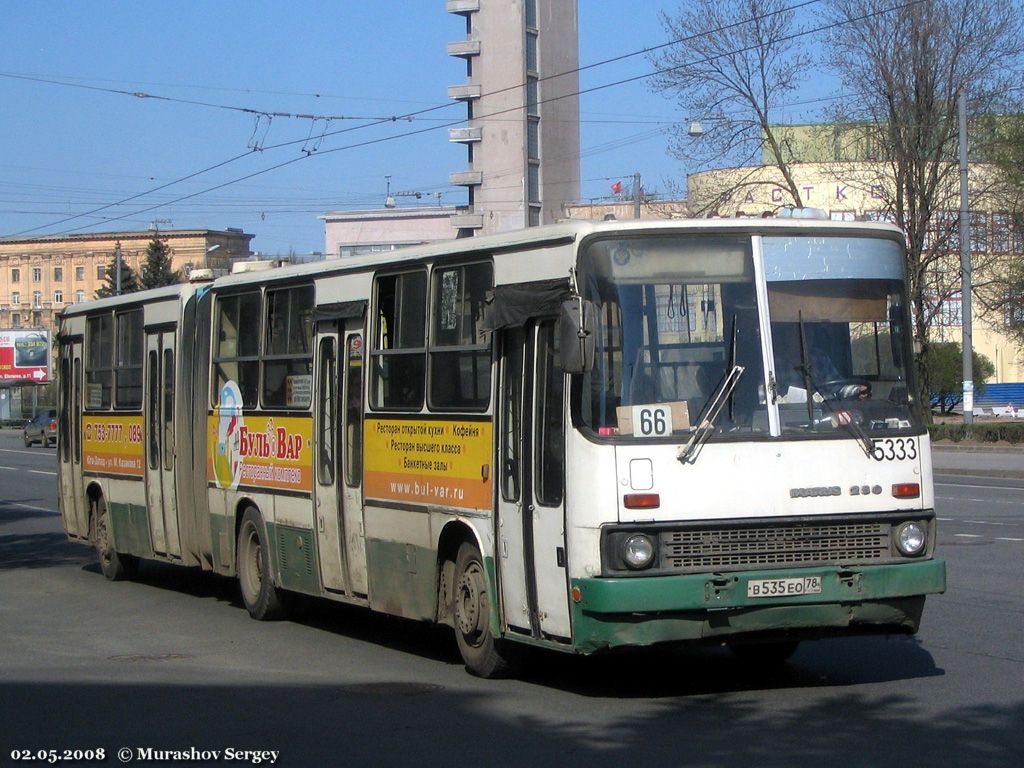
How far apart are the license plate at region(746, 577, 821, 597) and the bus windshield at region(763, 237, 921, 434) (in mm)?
840

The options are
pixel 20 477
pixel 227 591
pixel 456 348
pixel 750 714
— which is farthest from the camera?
pixel 20 477

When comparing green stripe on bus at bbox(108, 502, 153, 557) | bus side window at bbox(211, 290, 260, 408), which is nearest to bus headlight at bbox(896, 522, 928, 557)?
bus side window at bbox(211, 290, 260, 408)

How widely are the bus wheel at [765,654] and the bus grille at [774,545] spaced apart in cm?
137

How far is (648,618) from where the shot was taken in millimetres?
8586

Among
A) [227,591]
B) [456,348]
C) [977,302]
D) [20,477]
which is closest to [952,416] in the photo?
[977,302]

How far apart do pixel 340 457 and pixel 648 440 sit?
3720mm

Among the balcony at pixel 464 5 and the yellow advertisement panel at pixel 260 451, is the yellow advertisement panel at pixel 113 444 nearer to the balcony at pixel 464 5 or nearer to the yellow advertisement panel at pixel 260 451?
the yellow advertisement panel at pixel 260 451

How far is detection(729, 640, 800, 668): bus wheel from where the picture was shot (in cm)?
1022

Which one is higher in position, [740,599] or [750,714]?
[740,599]

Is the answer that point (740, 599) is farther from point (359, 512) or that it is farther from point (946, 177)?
point (946, 177)

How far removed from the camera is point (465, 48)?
3241 inches

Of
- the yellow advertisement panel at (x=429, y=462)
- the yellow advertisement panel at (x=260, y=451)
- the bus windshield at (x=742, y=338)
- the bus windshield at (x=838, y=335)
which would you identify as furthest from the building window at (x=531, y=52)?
the bus windshield at (x=742, y=338)

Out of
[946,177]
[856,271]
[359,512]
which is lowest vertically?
[359,512]

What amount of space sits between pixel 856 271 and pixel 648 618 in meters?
2.46
